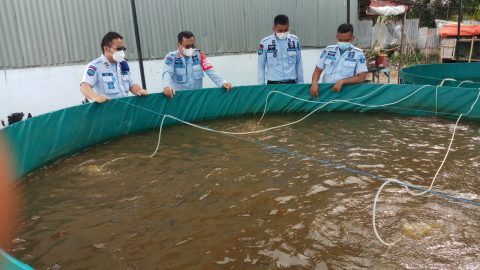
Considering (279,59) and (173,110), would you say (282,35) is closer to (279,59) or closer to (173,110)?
(279,59)

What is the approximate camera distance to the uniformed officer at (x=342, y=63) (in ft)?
17.7

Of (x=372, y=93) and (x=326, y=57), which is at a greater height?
(x=326, y=57)

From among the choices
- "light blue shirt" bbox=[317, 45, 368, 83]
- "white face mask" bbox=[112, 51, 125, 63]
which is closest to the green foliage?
"light blue shirt" bbox=[317, 45, 368, 83]

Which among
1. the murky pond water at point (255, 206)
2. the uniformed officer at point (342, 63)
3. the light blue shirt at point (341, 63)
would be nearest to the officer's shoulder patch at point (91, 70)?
the murky pond water at point (255, 206)

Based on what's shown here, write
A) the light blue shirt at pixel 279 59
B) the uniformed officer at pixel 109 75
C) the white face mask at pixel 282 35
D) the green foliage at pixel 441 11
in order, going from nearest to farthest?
the uniformed officer at pixel 109 75 < the white face mask at pixel 282 35 < the light blue shirt at pixel 279 59 < the green foliage at pixel 441 11

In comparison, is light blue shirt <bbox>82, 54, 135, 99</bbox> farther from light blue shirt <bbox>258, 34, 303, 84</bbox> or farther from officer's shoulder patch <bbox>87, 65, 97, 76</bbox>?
light blue shirt <bbox>258, 34, 303, 84</bbox>

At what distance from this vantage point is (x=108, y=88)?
15.6 ft

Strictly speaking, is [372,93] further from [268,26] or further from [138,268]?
[138,268]

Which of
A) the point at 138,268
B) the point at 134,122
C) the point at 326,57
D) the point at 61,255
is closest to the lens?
the point at 138,268

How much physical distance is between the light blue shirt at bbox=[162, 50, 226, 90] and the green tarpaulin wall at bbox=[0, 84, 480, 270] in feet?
0.63

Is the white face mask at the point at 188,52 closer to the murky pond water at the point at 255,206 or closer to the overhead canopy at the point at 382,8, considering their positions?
the murky pond water at the point at 255,206

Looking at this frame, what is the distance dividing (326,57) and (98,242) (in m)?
4.26

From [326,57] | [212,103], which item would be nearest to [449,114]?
[326,57]

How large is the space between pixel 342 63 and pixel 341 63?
2 centimetres
